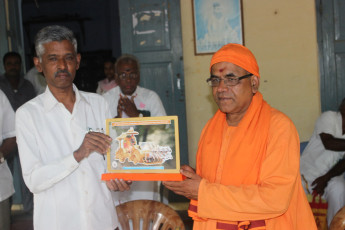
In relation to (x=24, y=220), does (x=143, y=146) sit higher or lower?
higher

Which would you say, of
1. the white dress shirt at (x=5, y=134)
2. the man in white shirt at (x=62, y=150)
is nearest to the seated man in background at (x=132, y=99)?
the white dress shirt at (x=5, y=134)

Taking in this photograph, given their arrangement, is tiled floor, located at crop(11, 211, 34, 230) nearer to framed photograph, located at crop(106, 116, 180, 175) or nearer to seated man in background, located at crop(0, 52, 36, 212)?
seated man in background, located at crop(0, 52, 36, 212)

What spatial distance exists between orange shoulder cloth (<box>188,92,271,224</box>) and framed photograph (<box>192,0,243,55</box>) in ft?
10.6

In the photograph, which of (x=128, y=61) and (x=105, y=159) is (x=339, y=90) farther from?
(x=105, y=159)

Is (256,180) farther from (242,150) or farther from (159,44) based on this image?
(159,44)

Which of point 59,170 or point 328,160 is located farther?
point 328,160

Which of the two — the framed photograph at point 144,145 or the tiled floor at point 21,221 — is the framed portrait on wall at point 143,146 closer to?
the framed photograph at point 144,145

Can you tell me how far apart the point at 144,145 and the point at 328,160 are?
2.90m

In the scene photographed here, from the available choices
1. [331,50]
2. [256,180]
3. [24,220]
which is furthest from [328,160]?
[24,220]

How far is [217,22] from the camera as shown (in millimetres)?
5316

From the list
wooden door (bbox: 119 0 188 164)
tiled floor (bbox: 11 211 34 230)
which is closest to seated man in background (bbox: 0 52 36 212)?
tiled floor (bbox: 11 211 34 230)

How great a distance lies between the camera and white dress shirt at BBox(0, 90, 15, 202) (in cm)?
298

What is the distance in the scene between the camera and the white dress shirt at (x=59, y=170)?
6.89ft

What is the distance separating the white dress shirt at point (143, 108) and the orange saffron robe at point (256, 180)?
169cm
